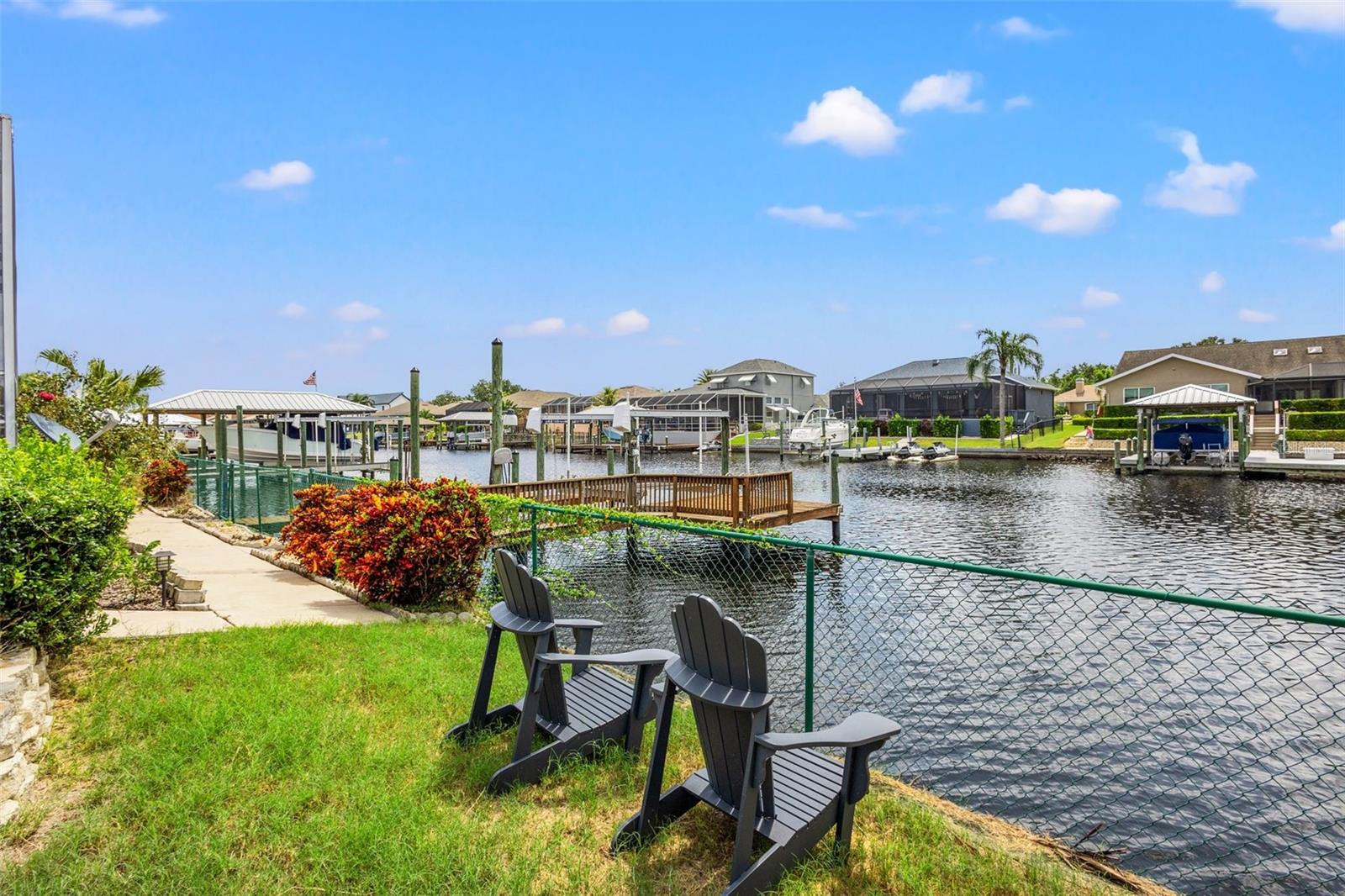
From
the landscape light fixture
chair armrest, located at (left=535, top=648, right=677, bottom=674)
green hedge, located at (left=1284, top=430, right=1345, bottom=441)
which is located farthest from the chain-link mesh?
green hedge, located at (left=1284, top=430, right=1345, bottom=441)

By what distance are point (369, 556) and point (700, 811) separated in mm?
5161

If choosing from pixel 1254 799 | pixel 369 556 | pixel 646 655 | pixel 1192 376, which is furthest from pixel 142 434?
pixel 1192 376

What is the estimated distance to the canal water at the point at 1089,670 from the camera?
18.4 feet

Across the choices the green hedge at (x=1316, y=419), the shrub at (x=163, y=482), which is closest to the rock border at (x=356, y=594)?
the shrub at (x=163, y=482)

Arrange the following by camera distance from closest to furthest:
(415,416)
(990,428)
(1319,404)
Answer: (415,416) → (1319,404) → (990,428)

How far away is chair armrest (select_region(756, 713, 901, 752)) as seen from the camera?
271 cm

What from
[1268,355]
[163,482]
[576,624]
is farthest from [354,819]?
[1268,355]

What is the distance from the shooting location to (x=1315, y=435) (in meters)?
39.4

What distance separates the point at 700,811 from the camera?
365cm

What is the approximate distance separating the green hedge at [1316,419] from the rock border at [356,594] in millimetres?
47850

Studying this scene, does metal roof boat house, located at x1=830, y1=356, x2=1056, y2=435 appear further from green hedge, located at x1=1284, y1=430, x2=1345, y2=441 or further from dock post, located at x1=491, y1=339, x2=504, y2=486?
dock post, located at x1=491, y1=339, x2=504, y2=486

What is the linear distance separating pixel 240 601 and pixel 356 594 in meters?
1.09

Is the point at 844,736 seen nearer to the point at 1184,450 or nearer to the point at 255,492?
the point at 255,492

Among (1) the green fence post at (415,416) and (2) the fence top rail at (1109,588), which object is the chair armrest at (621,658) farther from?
(1) the green fence post at (415,416)
